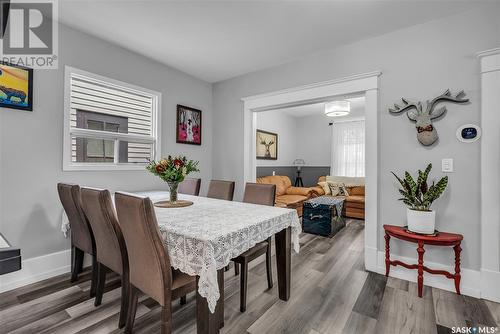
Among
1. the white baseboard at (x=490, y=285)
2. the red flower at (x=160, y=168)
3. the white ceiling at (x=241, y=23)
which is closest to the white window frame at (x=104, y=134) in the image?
the white ceiling at (x=241, y=23)

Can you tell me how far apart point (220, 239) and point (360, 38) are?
2.71m

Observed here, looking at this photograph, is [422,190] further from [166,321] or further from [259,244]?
[166,321]

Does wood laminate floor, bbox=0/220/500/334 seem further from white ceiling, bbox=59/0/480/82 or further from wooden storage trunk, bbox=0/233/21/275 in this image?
white ceiling, bbox=59/0/480/82

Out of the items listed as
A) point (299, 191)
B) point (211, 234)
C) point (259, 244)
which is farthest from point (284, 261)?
point (299, 191)

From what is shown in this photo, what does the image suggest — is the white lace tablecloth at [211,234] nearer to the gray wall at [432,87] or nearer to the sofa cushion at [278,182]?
the gray wall at [432,87]

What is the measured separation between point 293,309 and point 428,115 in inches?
86.5

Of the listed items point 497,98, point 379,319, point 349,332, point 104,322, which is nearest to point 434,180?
point 497,98

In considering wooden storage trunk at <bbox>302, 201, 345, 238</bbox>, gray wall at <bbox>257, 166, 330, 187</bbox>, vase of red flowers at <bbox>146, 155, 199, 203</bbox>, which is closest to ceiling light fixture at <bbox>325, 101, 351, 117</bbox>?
wooden storage trunk at <bbox>302, 201, 345, 238</bbox>

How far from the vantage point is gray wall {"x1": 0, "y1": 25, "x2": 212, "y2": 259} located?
2.14 metres

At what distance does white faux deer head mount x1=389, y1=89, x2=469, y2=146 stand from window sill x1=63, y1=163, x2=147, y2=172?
10.5 ft

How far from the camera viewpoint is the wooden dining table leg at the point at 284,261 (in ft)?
6.49

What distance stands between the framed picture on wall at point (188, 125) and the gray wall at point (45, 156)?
0.78m

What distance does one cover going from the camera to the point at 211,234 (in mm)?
1319

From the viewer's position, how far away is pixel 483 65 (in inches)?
81.8
